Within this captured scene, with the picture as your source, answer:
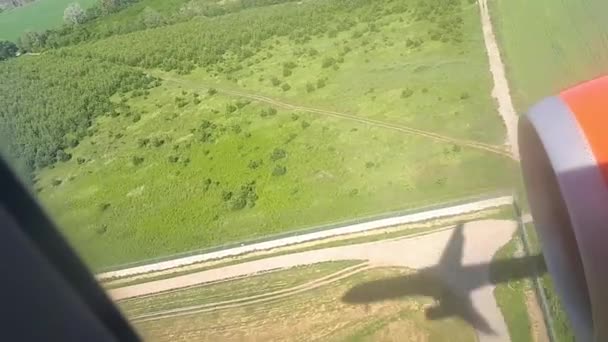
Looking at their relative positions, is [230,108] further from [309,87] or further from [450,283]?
[450,283]

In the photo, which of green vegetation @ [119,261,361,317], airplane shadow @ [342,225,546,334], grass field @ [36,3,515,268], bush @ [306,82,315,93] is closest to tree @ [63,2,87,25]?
grass field @ [36,3,515,268]

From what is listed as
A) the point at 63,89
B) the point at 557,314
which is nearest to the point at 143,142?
the point at 63,89

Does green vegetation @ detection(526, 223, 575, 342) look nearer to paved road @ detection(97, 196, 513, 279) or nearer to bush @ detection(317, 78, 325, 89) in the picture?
paved road @ detection(97, 196, 513, 279)

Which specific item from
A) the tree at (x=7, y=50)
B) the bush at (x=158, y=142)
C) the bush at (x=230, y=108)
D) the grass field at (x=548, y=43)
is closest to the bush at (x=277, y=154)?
the bush at (x=230, y=108)

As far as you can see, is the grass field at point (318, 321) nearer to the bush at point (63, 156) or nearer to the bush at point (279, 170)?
the bush at point (279, 170)

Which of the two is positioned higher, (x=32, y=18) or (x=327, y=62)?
(x=32, y=18)

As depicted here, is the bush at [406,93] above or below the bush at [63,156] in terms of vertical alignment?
below
